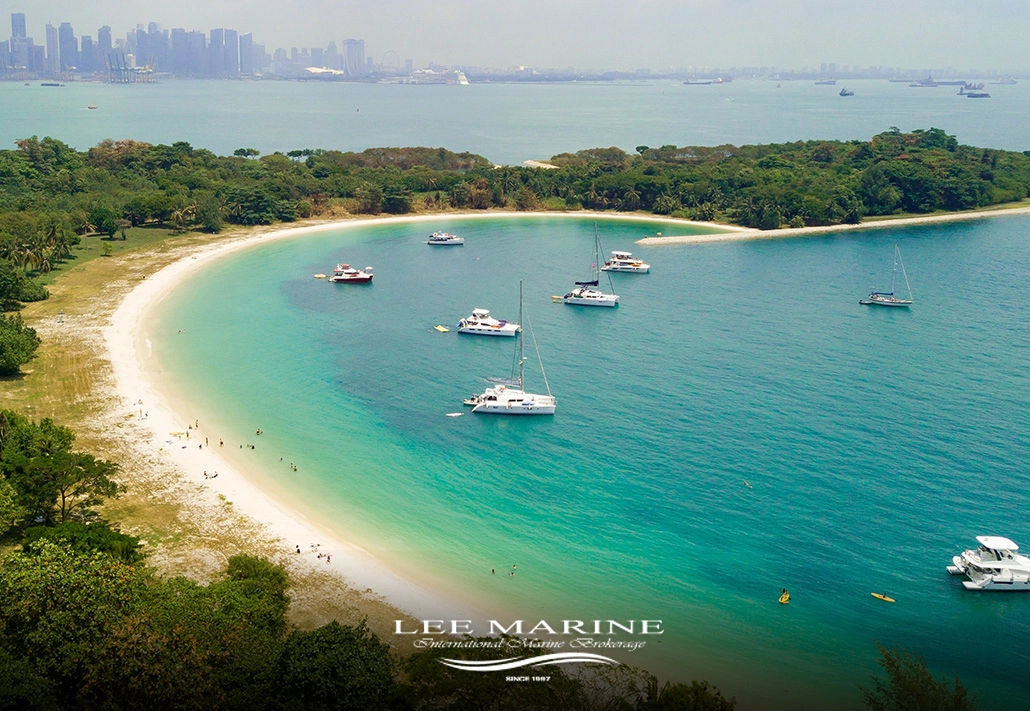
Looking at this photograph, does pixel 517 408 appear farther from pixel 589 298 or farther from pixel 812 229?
pixel 812 229

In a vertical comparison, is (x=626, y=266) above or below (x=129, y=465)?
above

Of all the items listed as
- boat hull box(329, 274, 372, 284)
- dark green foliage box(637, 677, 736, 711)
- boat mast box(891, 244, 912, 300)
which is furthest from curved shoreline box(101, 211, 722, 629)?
boat mast box(891, 244, 912, 300)

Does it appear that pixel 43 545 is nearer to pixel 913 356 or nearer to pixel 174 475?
pixel 174 475

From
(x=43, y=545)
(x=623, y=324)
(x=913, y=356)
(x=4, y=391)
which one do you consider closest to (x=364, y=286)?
(x=623, y=324)

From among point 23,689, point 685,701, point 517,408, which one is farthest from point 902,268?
point 23,689

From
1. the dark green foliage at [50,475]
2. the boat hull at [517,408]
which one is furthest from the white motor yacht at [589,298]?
the dark green foliage at [50,475]

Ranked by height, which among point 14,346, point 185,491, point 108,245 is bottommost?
point 185,491

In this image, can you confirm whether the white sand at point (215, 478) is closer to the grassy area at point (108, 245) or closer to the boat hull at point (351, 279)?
the grassy area at point (108, 245)
